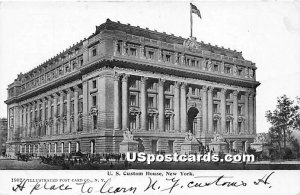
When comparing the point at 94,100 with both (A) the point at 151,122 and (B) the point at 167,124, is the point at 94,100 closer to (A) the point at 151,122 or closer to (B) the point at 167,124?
(A) the point at 151,122

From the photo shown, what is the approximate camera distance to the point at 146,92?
41750 millimetres

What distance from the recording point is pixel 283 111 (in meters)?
28.8

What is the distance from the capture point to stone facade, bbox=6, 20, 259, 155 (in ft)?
128

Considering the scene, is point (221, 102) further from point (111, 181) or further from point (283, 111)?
point (111, 181)

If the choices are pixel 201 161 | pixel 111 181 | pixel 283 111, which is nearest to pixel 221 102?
pixel 283 111

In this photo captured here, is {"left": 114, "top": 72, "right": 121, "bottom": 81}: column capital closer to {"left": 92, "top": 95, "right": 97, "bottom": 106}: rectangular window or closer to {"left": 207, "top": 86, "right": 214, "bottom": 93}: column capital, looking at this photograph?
{"left": 92, "top": 95, "right": 97, "bottom": 106}: rectangular window

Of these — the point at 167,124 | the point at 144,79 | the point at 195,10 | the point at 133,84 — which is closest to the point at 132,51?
the point at 144,79

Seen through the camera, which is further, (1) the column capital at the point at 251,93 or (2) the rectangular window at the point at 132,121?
(1) the column capital at the point at 251,93

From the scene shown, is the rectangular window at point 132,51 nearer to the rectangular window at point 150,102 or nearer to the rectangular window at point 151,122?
the rectangular window at point 150,102

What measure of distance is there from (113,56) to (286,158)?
18286 millimetres

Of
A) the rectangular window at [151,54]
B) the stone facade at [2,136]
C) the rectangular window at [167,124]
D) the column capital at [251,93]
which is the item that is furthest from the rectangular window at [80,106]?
the column capital at [251,93]

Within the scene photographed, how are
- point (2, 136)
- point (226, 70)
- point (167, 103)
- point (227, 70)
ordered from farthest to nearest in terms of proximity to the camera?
Result: point (227, 70), point (226, 70), point (167, 103), point (2, 136)

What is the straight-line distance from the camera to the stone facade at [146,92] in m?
39.1

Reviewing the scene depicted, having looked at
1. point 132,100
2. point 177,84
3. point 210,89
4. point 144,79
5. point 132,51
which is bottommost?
point 132,100
